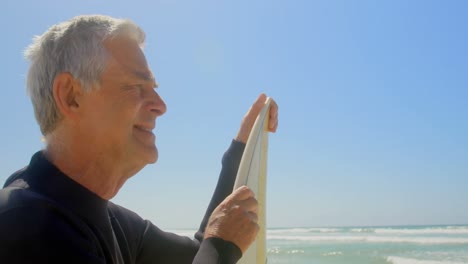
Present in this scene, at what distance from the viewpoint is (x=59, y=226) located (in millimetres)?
1230

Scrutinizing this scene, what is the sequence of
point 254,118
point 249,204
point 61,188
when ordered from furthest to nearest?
point 254,118 → point 249,204 → point 61,188

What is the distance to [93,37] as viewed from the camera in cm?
164

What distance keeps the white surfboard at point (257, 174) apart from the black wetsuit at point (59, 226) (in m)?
0.36

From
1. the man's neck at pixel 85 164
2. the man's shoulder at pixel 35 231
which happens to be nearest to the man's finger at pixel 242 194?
the man's neck at pixel 85 164

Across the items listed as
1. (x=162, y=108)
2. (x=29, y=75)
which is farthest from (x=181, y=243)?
(x=29, y=75)

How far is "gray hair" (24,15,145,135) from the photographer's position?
5.17 feet

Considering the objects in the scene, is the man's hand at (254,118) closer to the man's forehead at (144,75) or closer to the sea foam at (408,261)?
the man's forehead at (144,75)

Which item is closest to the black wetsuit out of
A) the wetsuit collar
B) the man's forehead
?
the wetsuit collar

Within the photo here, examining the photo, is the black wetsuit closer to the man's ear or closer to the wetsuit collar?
the wetsuit collar

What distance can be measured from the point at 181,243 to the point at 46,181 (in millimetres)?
975

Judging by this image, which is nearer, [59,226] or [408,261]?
[59,226]

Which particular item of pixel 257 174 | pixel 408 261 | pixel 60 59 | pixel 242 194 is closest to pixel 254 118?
pixel 257 174

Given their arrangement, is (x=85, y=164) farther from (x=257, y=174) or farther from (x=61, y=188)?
(x=257, y=174)

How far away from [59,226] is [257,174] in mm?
1027
